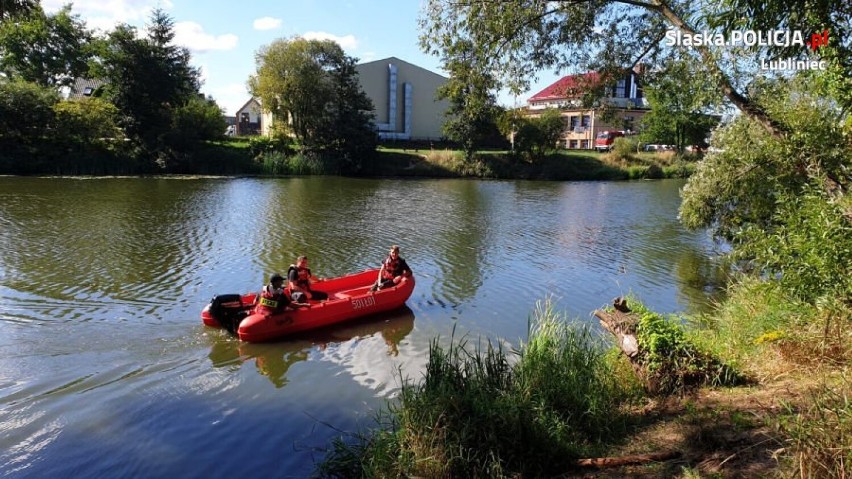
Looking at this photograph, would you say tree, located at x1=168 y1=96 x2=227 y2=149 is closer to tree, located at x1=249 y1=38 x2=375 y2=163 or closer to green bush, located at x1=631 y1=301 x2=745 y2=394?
tree, located at x1=249 y1=38 x2=375 y2=163

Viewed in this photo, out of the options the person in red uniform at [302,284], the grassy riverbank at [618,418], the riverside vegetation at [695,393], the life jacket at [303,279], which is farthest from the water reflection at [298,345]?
the grassy riverbank at [618,418]

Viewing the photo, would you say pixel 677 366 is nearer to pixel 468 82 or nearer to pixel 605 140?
pixel 468 82

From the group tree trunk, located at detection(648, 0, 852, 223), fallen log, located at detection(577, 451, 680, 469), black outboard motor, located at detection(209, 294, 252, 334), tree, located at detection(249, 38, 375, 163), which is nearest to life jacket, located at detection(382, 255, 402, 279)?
black outboard motor, located at detection(209, 294, 252, 334)

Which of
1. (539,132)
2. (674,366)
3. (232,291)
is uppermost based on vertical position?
(539,132)

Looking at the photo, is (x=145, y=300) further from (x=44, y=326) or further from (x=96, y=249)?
(x=96, y=249)

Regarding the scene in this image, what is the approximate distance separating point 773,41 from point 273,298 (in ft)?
25.1

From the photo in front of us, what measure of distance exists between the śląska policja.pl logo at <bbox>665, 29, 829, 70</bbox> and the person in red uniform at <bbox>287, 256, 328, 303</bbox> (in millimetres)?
7312

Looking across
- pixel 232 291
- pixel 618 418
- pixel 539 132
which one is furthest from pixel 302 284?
pixel 539 132

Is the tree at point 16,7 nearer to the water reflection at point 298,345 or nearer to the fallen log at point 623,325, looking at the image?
the water reflection at point 298,345

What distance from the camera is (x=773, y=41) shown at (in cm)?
603

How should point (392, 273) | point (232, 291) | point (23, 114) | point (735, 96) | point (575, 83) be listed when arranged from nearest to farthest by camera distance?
point (735, 96)
point (575, 83)
point (392, 273)
point (232, 291)
point (23, 114)

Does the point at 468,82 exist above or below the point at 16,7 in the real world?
below

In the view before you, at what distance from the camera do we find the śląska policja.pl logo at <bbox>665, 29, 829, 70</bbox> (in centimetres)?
579

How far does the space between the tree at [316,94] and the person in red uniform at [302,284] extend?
102ft
